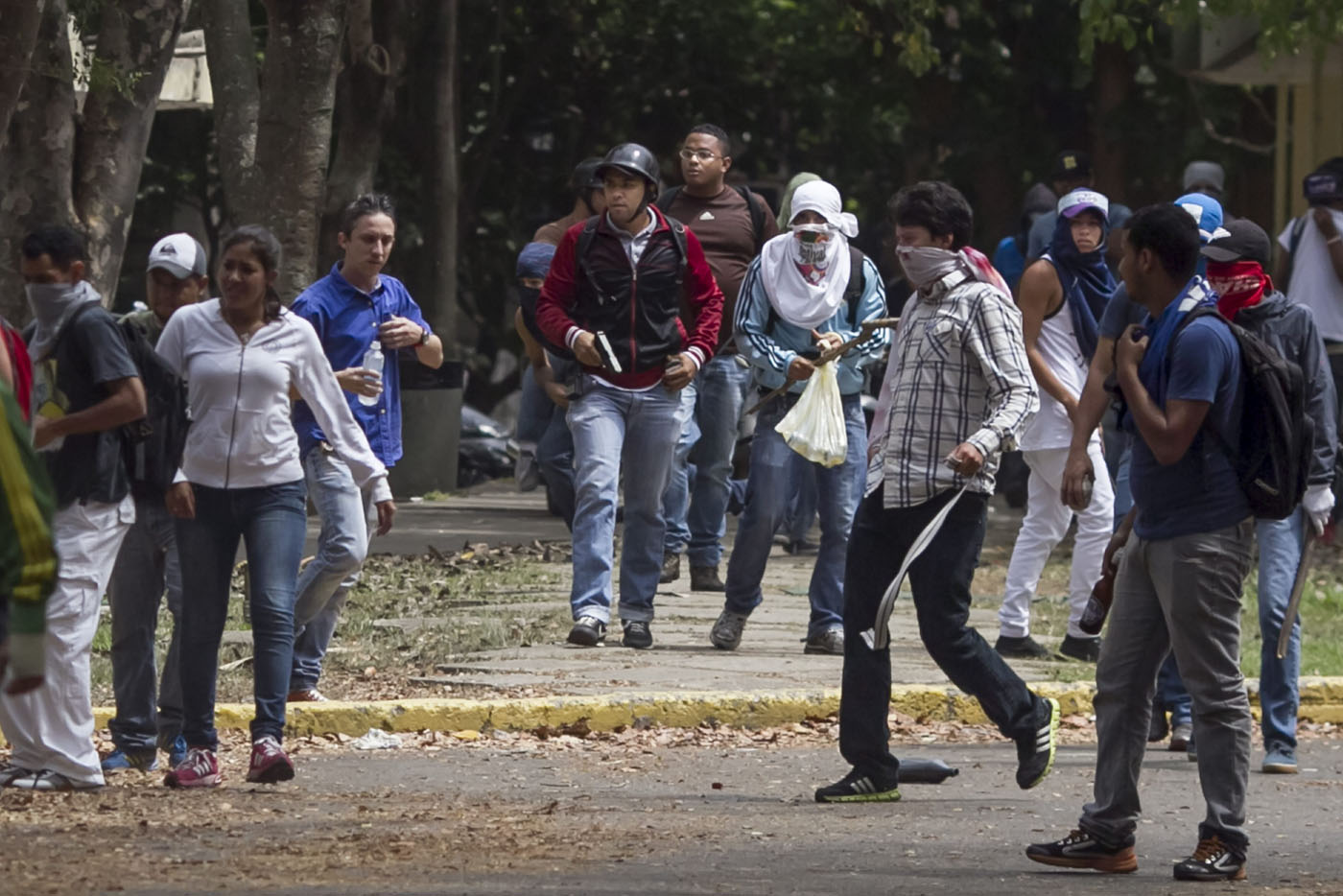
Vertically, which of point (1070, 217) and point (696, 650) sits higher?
point (1070, 217)

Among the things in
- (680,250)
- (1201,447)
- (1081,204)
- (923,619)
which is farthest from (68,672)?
(1081,204)

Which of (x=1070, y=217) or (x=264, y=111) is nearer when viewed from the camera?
(x=1070, y=217)

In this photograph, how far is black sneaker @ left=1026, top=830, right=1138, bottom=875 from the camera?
20.9ft

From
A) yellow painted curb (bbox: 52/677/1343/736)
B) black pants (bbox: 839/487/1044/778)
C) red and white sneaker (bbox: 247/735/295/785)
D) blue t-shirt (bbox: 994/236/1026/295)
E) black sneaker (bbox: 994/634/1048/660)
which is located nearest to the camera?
black pants (bbox: 839/487/1044/778)

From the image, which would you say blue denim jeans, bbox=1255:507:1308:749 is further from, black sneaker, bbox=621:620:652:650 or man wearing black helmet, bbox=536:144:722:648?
black sneaker, bbox=621:620:652:650

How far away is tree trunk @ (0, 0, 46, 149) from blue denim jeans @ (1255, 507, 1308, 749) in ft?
14.8

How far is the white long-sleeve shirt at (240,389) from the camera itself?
754 centimetres

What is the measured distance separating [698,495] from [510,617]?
1233 mm

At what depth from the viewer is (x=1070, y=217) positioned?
9766mm

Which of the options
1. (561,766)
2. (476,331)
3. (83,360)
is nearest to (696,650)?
(561,766)

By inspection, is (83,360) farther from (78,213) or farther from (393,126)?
(393,126)

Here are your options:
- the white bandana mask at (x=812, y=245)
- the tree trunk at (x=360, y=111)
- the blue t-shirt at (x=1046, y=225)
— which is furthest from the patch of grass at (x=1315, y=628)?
the tree trunk at (x=360, y=111)

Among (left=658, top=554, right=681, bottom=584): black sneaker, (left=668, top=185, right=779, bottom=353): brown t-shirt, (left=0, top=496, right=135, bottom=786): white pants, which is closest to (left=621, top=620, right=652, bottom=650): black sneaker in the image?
(left=668, top=185, right=779, bottom=353): brown t-shirt

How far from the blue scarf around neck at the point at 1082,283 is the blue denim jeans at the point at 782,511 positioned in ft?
3.10
